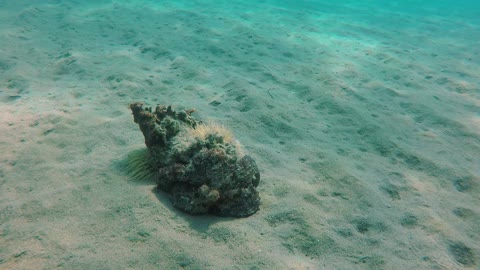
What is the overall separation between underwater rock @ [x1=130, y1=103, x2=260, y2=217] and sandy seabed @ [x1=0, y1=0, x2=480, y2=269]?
0.16 meters

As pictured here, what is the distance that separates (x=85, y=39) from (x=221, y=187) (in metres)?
8.57

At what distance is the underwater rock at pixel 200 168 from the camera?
349 cm

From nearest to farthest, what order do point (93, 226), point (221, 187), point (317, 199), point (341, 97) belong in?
point (93, 226), point (221, 187), point (317, 199), point (341, 97)

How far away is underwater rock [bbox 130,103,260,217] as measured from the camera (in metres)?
3.49

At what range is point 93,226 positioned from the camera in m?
3.26

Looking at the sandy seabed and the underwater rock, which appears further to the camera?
the underwater rock

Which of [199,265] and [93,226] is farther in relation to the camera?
[93,226]

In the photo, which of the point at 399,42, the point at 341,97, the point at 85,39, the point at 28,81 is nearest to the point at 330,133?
the point at 341,97

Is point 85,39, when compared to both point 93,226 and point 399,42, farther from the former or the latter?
point 399,42

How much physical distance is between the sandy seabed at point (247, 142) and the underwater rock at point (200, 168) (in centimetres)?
16

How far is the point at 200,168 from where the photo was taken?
11.6 ft

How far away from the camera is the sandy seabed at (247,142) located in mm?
3268

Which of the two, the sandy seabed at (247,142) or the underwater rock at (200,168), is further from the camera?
the underwater rock at (200,168)

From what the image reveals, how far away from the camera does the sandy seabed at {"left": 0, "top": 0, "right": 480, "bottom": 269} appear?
327cm
